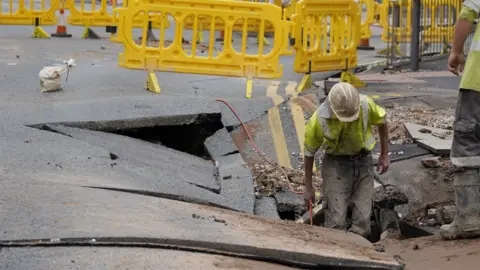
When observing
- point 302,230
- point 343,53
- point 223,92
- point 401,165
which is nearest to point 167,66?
point 223,92

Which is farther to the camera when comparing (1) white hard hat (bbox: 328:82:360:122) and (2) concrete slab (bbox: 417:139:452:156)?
(2) concrete slab (bbox: 417:139:452:156)

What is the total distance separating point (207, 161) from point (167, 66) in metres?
2.78

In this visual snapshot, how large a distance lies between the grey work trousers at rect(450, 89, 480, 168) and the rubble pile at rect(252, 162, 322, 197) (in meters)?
2.22

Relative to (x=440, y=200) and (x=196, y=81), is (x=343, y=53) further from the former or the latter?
(x=440, y=200)

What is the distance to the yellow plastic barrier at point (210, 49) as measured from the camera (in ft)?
34.7

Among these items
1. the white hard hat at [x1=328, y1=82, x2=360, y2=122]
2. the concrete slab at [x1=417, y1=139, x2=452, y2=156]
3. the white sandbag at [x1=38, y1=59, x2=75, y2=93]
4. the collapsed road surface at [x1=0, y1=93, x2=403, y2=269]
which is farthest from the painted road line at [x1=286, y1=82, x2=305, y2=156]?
the white sandbag at [x1=38, y1=59, x2=75, y2=93]

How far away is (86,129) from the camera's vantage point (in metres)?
8.12

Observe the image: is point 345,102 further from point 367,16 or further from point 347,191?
point 367,16

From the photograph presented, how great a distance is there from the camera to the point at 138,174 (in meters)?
6.76

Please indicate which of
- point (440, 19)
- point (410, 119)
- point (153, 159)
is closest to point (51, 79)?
point (153, 159)

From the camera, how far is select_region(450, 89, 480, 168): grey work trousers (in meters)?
5.65

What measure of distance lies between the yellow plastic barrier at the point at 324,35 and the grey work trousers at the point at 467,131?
5867 millimetres

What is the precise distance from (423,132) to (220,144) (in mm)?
1977

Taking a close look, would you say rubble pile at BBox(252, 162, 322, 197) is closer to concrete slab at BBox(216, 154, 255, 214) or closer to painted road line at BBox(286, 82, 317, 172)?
concrete slab at BBox(216, 154, 255, 214)
